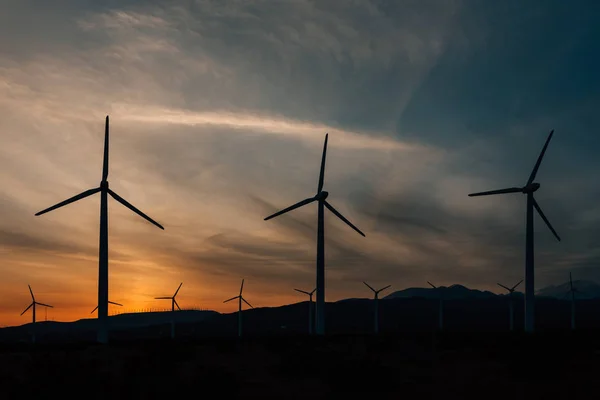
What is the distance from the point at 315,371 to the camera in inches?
2355

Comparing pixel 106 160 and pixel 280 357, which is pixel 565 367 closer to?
pixel 280 357

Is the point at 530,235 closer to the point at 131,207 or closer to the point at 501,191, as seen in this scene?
the point at 501,191

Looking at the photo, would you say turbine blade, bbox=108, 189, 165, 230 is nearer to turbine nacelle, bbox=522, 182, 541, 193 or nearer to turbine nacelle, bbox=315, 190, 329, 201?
turbine nacelle, bbox=315, 190, 329, 201

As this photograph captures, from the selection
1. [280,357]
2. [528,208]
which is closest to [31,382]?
[280,357]

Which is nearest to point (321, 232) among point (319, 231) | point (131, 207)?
point (319, 231)

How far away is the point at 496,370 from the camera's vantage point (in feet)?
195

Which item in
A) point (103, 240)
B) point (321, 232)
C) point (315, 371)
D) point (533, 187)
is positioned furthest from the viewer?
point (533, 187)

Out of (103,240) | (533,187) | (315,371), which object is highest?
(533,187)

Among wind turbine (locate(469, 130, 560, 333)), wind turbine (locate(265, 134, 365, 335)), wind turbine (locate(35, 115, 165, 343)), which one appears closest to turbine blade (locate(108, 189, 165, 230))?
wind turbine (locate(35, 115, 165, 343))

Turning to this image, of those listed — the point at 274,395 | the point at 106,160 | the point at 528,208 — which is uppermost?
the point at 106,160

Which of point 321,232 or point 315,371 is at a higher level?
point 321,232

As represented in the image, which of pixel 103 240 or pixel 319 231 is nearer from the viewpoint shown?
pixel 103 240

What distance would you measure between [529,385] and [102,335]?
5909cm

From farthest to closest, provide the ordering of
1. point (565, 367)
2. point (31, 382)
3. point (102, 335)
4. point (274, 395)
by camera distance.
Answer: point (102, 335) → point (565, 367) → point (31, 382) → point (274, 395)
